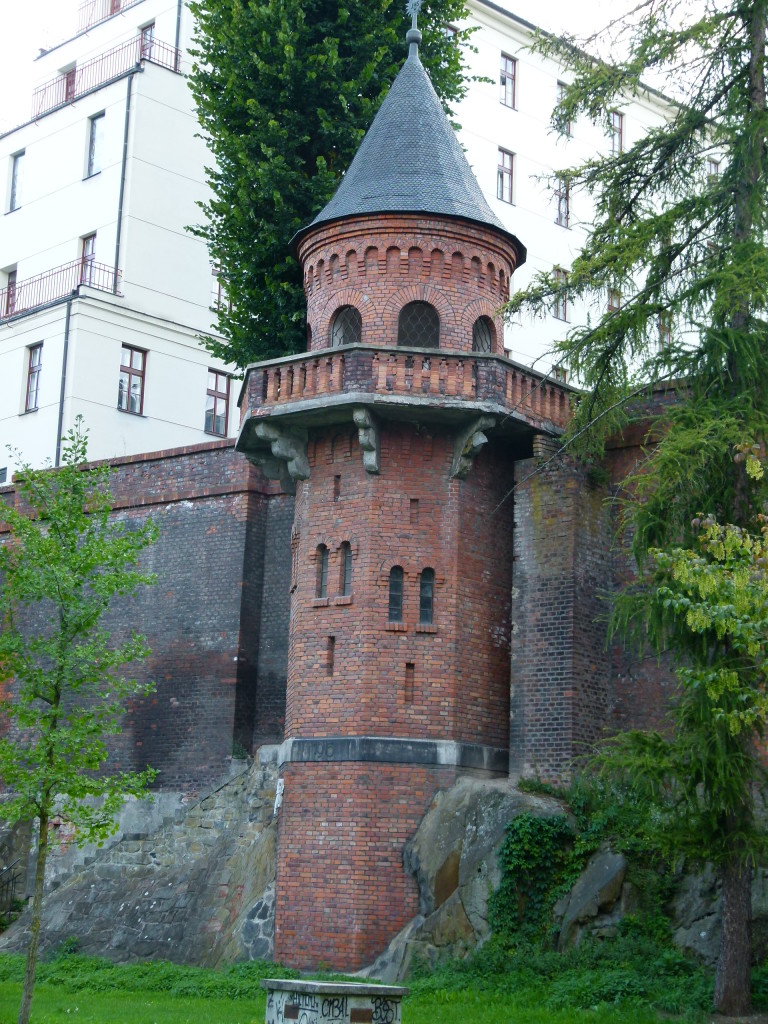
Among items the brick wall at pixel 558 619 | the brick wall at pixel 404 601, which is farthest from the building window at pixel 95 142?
the brick wall at pixel 558 619

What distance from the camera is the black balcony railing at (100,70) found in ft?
130

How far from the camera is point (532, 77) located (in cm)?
4253

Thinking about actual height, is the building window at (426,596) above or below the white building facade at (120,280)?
below

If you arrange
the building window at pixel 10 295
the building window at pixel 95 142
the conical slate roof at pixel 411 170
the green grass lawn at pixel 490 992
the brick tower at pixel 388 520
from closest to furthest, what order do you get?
the green grass lawn at pixel 490 992 → the brick tower at pixel 388 520 → the conical slate roof at pixel 411 170 → the building window at pixel 95 142 → the building window at pixel 10 295

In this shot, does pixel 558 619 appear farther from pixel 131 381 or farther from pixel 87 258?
pixel 87 258

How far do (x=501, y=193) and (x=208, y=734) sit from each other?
20.6 m

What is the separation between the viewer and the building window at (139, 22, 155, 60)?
39.8m

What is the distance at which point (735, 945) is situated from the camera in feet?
53.9

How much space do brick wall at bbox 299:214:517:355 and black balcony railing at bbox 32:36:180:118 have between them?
17.7m

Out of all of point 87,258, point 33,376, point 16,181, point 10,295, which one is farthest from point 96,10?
point 33,376

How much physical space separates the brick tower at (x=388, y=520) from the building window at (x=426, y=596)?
0.05 ft

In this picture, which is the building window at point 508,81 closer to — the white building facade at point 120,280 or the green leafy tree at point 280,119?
the white building facade at point 120,280

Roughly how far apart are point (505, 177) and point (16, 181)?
1326 cm

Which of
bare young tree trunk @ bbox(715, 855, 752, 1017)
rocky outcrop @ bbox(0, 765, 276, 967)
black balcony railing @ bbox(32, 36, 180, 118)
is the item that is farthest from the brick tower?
black balcony railing @ bbox(32, 36, 180, 118)
